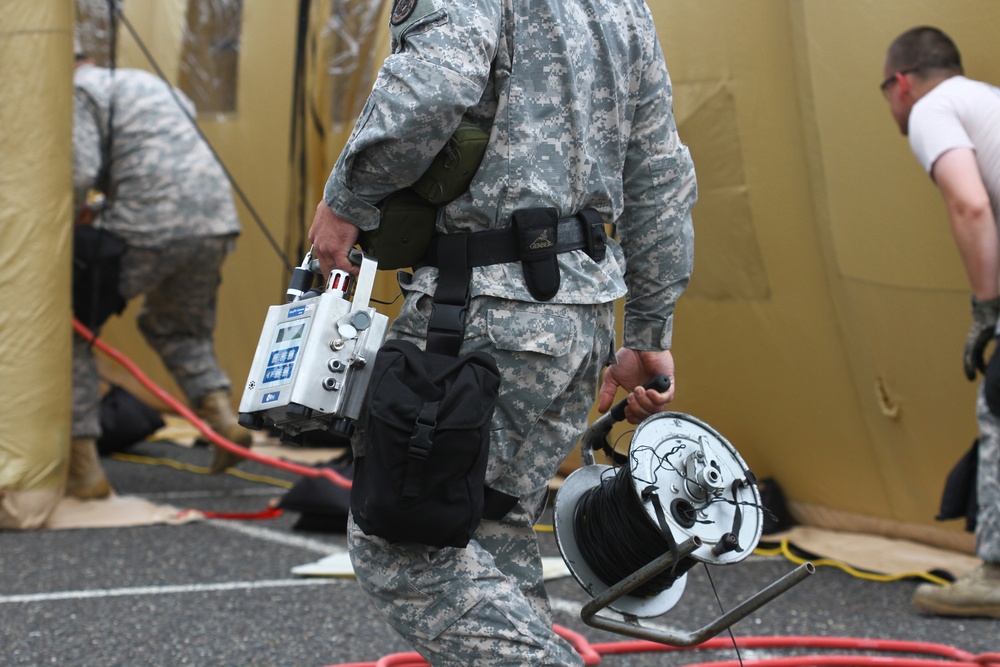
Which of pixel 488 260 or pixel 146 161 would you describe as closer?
pixel 488 260

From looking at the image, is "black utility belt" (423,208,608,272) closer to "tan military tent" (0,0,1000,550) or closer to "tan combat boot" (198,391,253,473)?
"tan military tent" (0,0,1000,550)

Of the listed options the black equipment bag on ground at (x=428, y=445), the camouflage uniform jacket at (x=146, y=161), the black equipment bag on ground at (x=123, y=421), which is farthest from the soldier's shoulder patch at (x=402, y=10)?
the black equipment bag on ground at (x=123, y=421)

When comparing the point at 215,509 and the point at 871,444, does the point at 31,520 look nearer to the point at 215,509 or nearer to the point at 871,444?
the point at 215,509

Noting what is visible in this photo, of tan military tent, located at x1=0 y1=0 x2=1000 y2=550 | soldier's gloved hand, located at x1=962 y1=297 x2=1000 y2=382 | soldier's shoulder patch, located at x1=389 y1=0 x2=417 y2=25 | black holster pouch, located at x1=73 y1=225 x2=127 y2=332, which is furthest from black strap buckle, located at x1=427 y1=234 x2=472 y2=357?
black holster pouch, located at x1=73 y1=225 x2=127 y2=332

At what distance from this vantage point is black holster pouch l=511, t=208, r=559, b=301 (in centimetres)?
199

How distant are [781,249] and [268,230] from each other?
353 cm

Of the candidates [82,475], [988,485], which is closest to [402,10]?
[988,485]

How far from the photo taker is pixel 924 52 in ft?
12.4

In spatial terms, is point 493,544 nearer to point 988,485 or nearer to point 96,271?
point 988,485

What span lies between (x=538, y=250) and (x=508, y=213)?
3.6 inches

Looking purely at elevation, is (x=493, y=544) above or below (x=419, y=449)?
below

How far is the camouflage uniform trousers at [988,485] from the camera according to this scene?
3631 mm

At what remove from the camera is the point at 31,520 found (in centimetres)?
482

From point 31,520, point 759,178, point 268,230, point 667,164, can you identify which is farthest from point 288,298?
point 268,230
